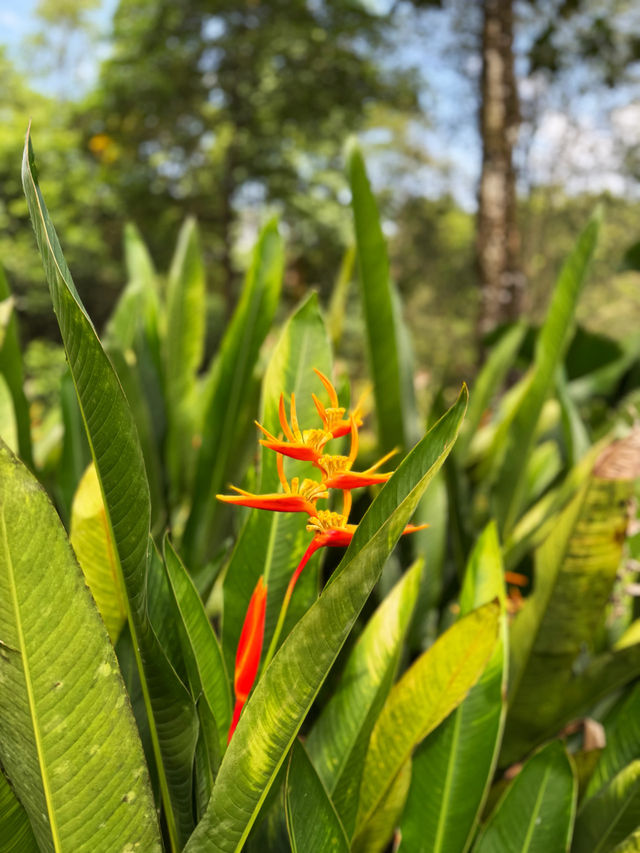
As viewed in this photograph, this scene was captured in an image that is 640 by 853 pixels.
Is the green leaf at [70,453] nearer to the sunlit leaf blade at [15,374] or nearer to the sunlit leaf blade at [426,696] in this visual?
the sunlit leaf blade at [15,374]

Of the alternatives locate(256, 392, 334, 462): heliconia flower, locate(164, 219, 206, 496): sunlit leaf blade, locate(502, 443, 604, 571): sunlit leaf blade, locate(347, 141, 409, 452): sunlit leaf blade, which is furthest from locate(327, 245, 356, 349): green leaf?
locate(256, 392, 334, 462): heliconia flower

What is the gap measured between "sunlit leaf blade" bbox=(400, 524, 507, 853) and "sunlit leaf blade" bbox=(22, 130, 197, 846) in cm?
21

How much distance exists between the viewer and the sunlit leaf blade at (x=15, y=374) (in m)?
0.90

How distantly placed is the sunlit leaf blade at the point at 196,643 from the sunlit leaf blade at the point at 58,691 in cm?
10

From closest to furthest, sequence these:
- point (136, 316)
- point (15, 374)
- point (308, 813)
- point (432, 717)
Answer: point (308, 813) → point (432, 717) → point (15, 374) → point (136, 316)

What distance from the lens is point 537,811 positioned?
613 millimetres

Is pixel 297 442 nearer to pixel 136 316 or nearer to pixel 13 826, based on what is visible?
pixel 13 826

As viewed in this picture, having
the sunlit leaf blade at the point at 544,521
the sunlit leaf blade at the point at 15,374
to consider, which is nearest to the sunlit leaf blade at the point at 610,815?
the sunlit leaf blade at the point at 544,521

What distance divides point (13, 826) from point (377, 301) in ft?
2.30

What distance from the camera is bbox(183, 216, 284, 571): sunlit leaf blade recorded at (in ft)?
3.42

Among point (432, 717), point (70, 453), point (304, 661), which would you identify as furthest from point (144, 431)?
point (304, 661)

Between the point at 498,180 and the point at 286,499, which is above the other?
the point at 498,180

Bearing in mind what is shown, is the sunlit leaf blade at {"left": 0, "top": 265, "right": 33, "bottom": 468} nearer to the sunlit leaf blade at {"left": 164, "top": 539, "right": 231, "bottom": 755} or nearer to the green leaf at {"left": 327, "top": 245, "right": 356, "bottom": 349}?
the sunlit leaf blade at {"left": 164, "top": 539, "right": 231, "bottom": 755}

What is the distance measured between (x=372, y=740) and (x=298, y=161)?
13.9m
